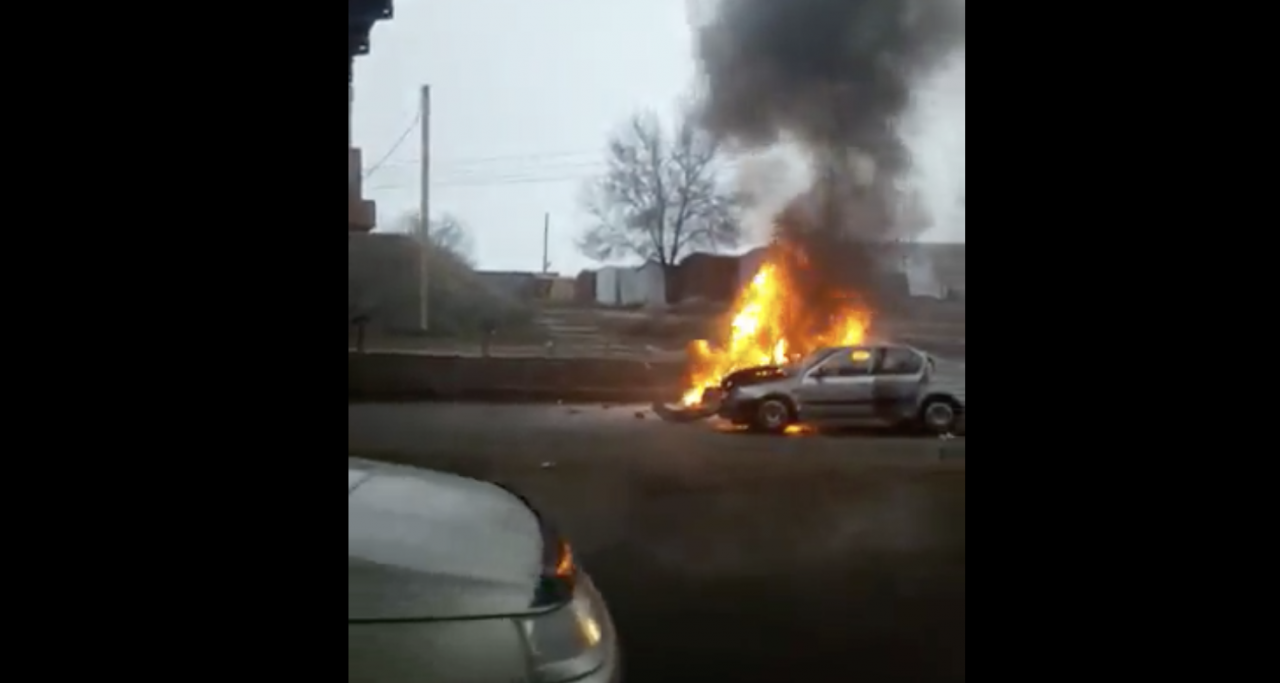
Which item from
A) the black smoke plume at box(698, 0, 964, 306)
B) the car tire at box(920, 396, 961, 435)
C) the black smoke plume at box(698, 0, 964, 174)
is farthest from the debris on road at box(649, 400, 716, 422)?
the black smoke plume at box(698, 0, 964, 174)

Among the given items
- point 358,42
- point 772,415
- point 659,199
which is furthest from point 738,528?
point 358,42

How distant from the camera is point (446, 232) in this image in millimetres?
1974

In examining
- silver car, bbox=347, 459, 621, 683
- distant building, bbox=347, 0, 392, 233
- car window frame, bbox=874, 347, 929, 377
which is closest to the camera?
silver car, bbox=347, 459, 621, 683

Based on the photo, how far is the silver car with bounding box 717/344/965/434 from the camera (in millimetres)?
2021

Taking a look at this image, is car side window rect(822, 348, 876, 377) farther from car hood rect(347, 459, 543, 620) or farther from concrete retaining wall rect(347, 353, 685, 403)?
car hood rect(347, 459, 543, 620)

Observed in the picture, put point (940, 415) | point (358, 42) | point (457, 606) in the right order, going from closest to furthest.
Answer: point (457, 606)
point (358, 42)
point (940, 415)

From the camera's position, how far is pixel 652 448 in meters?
2.03

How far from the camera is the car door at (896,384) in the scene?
6.60 feet

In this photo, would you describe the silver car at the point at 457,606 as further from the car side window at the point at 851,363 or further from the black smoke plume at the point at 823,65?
the black smoke plume at the point at 823,65

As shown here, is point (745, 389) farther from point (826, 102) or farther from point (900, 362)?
point (826, 102)

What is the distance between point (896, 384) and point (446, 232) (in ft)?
2.85

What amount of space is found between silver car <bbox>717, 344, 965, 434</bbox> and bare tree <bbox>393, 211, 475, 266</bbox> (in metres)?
0.53
